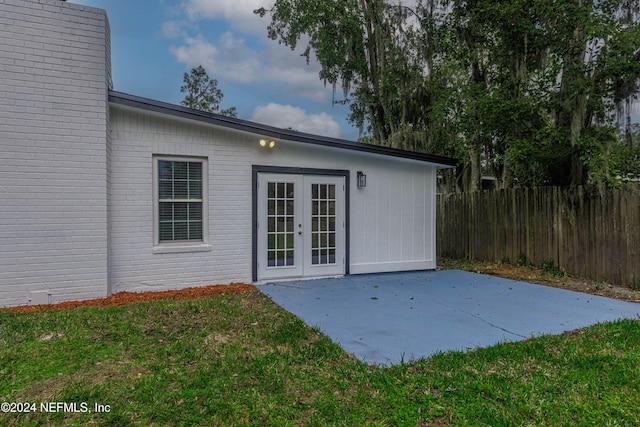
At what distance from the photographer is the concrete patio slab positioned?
3785mm

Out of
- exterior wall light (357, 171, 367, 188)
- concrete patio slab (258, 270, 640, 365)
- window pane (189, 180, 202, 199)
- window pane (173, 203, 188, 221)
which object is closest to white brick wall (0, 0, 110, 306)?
window pane (173, 203, 188, 221)

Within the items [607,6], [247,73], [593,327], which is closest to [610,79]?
[607,6]

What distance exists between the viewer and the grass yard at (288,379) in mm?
2393

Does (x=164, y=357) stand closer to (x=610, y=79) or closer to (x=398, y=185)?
(x=398, y=185)

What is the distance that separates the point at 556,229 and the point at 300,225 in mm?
5151

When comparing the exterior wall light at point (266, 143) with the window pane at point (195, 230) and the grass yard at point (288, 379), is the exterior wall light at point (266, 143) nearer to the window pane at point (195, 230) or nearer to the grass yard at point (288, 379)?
the window pane at point (195, 230)

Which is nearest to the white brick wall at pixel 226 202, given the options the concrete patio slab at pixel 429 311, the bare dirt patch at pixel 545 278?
the concrete patio slab at pixel 429 311

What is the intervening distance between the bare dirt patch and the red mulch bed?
5175 mm

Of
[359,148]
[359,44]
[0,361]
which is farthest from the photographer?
[359,44]

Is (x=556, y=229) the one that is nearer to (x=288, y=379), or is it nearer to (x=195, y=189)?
(x=288, y=379)

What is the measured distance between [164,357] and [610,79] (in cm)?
777

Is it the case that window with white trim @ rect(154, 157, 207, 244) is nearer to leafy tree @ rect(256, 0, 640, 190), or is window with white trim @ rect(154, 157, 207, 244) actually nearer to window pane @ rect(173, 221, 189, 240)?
window pane @ rect(173, 221, 189, 240)

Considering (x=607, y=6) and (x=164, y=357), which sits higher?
(x=607, y=6)

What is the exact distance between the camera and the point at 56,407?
7.88 ft
